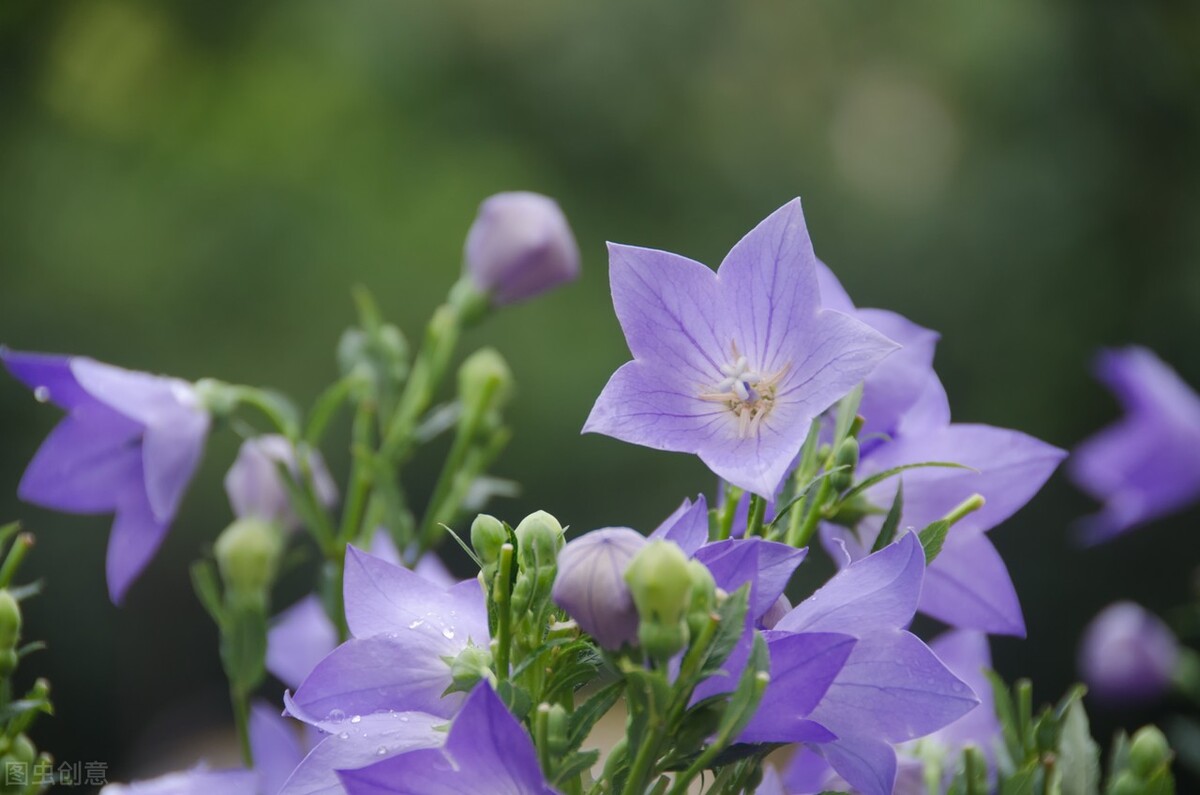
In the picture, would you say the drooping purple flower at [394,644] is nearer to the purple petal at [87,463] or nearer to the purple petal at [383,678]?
the purple petal at [383,678]

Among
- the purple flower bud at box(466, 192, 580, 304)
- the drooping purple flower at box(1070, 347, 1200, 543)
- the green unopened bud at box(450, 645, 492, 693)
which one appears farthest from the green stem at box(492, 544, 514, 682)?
the drooping purple flower at box(1070, 347, 1200, 543)

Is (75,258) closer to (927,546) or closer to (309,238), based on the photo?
(309,238)

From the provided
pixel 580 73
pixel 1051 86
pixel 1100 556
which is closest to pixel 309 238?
pixel 580 73

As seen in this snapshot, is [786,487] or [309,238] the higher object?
[786,487]

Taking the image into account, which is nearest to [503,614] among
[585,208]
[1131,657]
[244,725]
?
[244,725]

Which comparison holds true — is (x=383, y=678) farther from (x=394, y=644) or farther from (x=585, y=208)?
(x=585, y=208)

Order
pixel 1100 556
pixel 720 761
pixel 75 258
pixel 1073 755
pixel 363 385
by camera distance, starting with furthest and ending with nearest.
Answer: pixel 75 258, pixel 1100 556, pixel 363 385, pixel 1073 755, pixel 720 761

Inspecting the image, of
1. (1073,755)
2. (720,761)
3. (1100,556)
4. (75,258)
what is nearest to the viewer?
(720,761)
